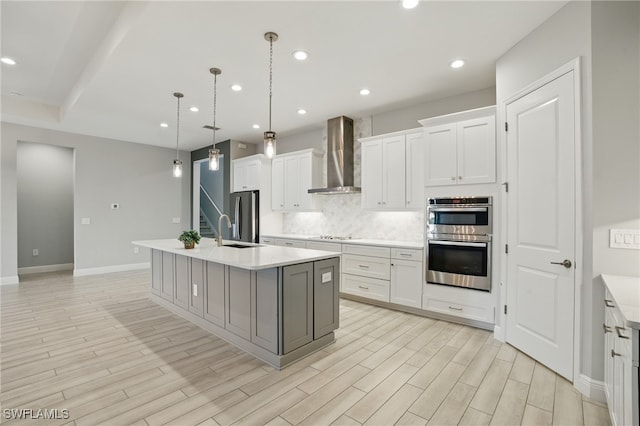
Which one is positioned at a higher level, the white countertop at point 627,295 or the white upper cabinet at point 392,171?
the white upper cabinet at point 392,171

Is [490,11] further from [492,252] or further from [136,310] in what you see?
[136,310]

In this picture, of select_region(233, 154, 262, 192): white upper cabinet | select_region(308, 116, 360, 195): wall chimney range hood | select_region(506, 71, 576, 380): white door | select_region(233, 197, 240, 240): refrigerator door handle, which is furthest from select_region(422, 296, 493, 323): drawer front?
select_region(233, 197, 240, 240): refrigerator door handle

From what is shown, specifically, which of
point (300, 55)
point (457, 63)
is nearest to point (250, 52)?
point (300, 55)

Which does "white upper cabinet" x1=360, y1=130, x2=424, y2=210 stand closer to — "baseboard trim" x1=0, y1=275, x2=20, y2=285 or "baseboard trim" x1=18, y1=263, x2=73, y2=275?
"baseboard trim" x1=0, y1=275, x2=20, y2=285

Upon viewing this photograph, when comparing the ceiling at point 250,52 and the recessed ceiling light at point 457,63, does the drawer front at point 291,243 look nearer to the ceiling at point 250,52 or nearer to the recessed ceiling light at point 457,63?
the ceiling at point 250,52

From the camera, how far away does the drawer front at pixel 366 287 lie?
13.5ft

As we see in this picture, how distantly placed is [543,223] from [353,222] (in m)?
2.97

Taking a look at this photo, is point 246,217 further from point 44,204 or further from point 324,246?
point 44,204

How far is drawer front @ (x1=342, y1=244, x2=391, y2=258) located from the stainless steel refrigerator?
2.17 m

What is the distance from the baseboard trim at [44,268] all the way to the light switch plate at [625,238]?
934 cm

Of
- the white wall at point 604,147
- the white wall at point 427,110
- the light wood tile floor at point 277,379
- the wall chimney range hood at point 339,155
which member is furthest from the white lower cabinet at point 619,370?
the wall chimney range hood at point 339,155

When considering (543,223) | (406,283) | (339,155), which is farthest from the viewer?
(339,155)

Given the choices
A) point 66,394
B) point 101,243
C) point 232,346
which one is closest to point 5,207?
point 101,243

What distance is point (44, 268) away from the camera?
6668 mm
